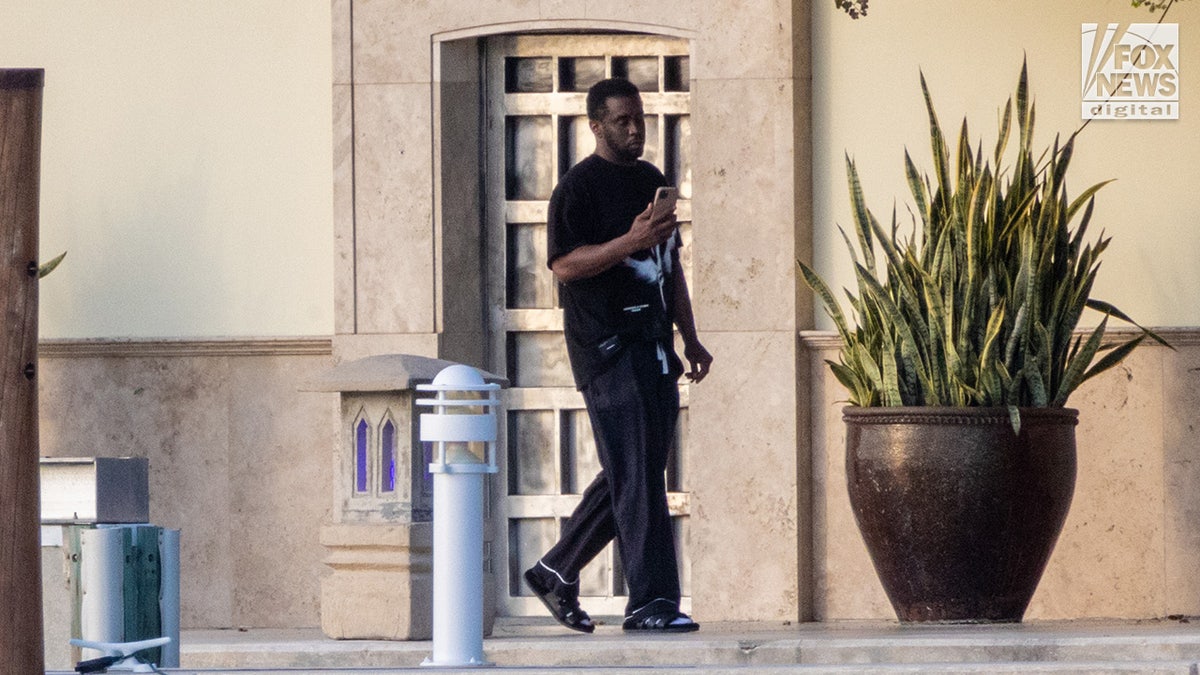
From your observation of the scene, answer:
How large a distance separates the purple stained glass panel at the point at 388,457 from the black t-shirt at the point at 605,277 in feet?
2.30

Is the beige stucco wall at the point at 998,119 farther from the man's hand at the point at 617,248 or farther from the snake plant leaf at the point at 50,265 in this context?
the snake plant leaf at the point at 50,265

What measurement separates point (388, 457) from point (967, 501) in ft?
6.63

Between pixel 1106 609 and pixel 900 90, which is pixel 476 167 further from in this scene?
pixel 1106 609

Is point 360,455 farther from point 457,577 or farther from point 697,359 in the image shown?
point 457,577

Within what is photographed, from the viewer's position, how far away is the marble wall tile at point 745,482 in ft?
32.2

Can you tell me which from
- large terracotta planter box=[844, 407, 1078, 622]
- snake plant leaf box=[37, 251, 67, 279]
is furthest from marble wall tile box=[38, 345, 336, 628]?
large terracotta planter box=[844, 407, 1078, 622]

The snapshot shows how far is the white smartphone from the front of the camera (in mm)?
7996

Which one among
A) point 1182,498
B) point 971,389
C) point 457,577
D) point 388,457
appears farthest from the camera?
point 1182,498

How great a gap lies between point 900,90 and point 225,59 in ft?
9.61

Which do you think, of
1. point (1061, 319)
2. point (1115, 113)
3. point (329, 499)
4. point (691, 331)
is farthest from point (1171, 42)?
point (329, 499)

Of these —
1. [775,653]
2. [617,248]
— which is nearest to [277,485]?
[617,248]

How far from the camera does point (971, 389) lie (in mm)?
8312

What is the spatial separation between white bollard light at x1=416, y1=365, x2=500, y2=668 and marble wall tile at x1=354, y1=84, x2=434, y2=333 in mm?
3424
